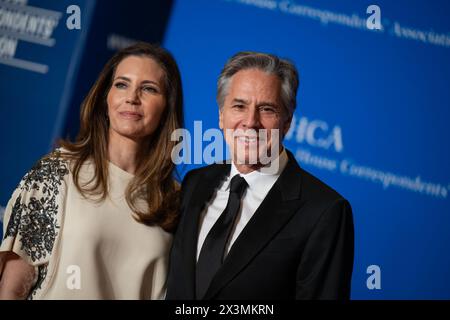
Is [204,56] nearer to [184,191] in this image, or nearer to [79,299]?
[184,191]

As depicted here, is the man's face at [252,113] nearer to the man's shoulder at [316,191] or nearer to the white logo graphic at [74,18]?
the man's shoulder at [316,191]

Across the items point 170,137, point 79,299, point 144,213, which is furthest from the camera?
point 170,137

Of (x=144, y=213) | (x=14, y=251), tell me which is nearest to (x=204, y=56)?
(x=144, y=213)

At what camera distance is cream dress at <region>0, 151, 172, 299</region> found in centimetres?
225

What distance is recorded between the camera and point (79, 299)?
223cm

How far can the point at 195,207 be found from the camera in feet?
7.62

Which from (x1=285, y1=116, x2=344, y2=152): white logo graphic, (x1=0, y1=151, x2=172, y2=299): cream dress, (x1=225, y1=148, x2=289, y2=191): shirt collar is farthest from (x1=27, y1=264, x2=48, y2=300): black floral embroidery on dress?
(x1=285, y1=116, x2=344, y2=152): white logo graphic

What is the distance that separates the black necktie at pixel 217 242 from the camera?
2100 mm

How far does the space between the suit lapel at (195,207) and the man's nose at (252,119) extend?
30 cm

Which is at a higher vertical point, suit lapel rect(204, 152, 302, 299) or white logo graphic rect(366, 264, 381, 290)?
suit lapel rect(204, 152, 302, 299)

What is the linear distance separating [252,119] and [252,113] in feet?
0.07

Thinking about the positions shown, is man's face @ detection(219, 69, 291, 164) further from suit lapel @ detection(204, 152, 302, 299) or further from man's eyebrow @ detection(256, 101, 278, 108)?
suit lapel @ detection(204, 152, 302, 299)

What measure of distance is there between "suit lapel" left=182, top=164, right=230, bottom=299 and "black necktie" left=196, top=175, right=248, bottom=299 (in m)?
0.03
